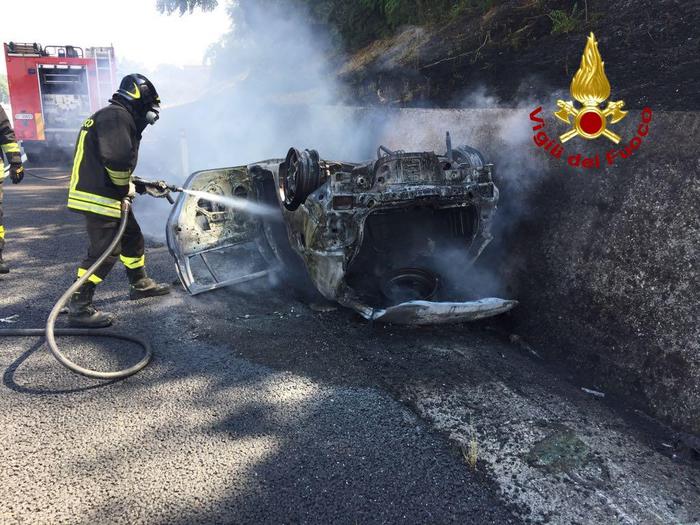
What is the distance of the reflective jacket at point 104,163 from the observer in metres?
4.10

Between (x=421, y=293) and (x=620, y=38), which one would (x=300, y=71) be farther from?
(x=421, y=293)

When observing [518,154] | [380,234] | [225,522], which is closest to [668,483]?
[225,522]

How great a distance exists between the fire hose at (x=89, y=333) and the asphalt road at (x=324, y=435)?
0.08 m

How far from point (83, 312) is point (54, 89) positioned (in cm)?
1369

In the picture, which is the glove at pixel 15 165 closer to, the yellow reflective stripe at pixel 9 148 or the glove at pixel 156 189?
the yellow reflective stripe at pixel 9 148

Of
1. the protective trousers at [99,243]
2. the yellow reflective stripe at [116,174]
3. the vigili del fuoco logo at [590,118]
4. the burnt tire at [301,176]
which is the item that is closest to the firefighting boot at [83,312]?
the protective trousers at [99,243]

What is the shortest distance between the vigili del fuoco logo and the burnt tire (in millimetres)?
2329

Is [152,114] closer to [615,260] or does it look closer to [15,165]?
[15,165]

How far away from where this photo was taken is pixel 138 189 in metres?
4.59

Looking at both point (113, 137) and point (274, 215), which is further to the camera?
point (274, 215)

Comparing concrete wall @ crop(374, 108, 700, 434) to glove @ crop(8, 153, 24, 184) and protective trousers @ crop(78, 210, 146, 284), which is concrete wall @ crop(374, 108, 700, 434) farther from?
glove @ crop(8, 153, 24, 184)

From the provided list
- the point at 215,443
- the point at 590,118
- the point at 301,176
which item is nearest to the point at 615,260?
the point at 590,118

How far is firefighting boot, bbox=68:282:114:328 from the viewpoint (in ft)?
13.7

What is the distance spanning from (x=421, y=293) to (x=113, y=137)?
281 cm
